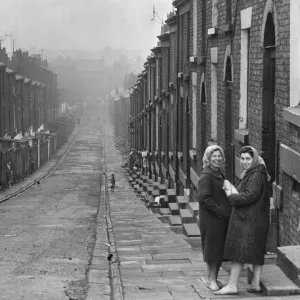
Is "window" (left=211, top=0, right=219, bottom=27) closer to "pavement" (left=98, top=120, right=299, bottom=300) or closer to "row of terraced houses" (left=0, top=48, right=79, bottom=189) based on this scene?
"pavement" (left=98, top=120, right=299, bottom=300)

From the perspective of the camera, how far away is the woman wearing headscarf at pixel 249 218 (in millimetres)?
8039

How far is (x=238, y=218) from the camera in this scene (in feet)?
27.0

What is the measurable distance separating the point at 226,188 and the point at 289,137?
1.95 meters

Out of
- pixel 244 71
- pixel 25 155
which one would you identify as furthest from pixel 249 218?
pixel 25 155

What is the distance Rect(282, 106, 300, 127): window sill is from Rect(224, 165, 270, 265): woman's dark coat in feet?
4.12

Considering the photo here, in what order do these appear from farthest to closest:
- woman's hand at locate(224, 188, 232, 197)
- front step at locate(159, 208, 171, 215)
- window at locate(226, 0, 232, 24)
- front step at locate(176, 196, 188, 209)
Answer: front step at locate(159, 208, 171, 215) → front step at locate(176, 196, 188, 209) → window at locate(226, 0, 232, 24) → woman's hand at locate(224, 188, 232, 197)

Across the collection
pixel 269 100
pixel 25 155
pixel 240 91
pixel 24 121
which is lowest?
pixel 25 155

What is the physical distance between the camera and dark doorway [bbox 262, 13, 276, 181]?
11.2m

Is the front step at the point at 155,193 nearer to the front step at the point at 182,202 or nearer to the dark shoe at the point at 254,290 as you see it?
the front step at the point at 182,202

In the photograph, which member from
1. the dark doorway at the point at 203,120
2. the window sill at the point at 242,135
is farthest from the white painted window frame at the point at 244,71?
the dark doorway at the point at 203,120

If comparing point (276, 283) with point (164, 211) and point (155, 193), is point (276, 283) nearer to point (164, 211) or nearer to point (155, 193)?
point (164, 211)

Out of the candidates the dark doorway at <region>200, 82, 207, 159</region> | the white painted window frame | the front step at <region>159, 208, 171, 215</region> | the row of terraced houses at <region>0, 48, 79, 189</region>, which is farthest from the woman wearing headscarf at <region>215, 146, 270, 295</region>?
the row of terraced houses at <region>0, 48, 79, 189</region>

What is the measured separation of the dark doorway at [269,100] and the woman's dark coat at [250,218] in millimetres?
3385

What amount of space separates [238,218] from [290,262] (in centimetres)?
73
